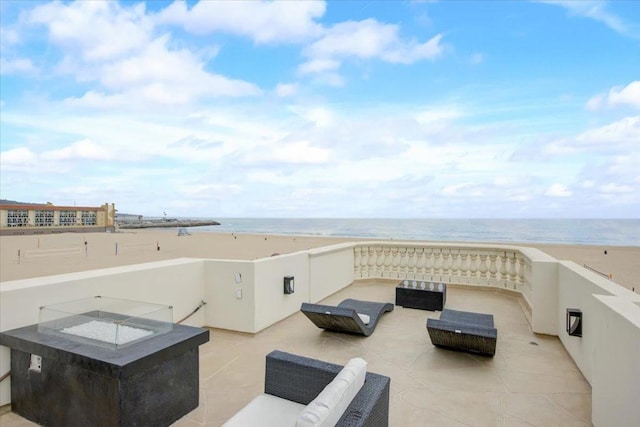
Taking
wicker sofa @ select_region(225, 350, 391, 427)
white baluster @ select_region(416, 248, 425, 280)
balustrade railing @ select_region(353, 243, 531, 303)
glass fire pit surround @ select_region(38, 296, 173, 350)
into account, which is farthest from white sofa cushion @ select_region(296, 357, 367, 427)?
white baluster @ select_region(416, 248, 425, 280)

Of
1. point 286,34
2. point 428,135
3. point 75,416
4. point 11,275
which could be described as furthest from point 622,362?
point 428,135

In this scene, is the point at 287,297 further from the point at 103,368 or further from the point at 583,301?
the point at 583,301

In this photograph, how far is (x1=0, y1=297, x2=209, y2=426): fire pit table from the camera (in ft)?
8.55

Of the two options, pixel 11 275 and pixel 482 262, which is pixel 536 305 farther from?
pixel 11 275

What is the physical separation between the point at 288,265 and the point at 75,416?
11.8ft

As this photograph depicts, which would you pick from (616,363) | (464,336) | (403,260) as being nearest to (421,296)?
(403,260)

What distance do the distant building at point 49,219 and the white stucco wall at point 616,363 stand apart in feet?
216

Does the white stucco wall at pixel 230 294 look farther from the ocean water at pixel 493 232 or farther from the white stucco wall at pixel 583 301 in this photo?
the ocean water at pixel 493 232

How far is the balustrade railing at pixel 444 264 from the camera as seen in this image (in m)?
7.45

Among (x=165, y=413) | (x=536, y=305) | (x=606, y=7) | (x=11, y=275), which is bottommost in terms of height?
(x=11, y=275)

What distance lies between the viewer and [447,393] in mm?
3480

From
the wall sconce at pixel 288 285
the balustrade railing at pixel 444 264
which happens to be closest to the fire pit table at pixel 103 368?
the wall sconce at pixel 288 285

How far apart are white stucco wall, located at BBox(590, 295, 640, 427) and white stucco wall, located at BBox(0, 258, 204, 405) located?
4771mm

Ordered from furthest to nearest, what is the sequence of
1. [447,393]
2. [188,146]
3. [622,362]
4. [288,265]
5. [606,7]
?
1. [188,146]
2. [606,7]
3. [288,265]
4. [447,393]
5. [622,362]
